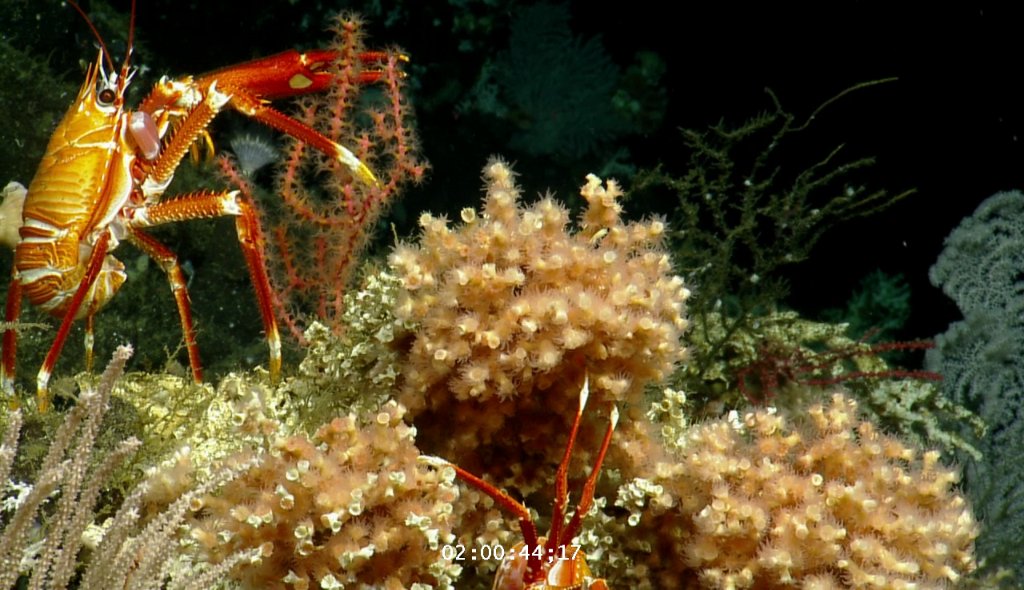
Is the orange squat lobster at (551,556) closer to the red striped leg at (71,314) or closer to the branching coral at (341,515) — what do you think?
the branching coral at (341,515)

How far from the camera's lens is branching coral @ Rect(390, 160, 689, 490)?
7.50ft

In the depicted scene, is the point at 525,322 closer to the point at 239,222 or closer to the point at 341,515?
the point at 341,515

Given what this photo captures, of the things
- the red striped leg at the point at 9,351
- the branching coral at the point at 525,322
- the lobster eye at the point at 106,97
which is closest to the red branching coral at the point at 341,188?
the lobster eye at the point at 106,97

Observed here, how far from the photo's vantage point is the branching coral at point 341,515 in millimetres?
2082

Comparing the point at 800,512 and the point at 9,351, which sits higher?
the point at 800,512

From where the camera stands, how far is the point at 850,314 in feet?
18.8

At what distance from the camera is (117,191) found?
3.61 metres

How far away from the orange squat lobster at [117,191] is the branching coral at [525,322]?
1.30 m

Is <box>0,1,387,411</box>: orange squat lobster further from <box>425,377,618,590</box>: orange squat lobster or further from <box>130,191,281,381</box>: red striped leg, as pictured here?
<box>425,377,618,590</box>: orange squat lobster

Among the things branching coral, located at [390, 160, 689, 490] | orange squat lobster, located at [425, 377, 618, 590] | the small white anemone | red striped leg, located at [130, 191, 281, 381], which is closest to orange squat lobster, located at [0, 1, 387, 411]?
red striped leg, located at [130, 191, 281, 381]

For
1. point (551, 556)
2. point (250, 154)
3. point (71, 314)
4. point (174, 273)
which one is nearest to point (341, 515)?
point (551, 556)

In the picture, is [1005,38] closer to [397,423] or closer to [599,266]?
[599,266]

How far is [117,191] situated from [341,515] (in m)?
2.36

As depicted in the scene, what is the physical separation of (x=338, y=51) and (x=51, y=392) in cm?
212
